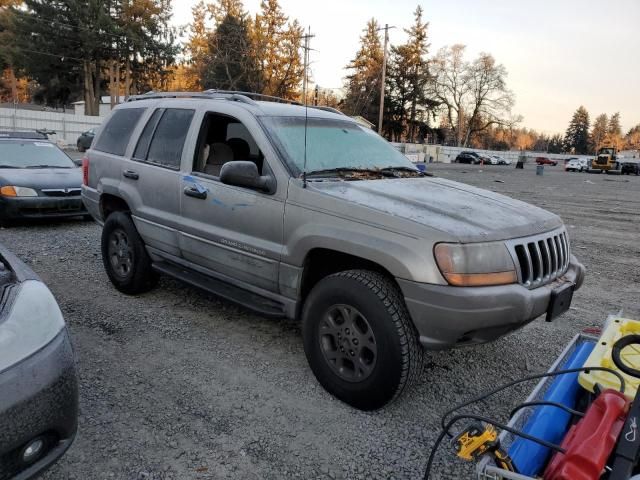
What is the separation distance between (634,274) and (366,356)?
211 inches

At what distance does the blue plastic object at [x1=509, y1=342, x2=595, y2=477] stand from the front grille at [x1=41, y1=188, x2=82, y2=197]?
7.59 m

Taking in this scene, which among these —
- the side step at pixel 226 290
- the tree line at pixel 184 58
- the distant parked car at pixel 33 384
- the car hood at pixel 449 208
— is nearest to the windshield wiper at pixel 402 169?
the car hood at pixel 449 208

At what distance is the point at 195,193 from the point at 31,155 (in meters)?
6.44

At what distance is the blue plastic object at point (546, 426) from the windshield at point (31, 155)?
28.5 feet

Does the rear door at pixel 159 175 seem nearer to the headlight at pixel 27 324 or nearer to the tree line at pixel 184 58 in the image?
the headlight at pixel 27 324

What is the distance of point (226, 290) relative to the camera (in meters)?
3.74

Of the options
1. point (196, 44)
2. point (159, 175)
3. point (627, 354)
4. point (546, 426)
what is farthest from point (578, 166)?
point (546, 426)

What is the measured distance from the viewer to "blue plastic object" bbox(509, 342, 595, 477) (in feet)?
6.25

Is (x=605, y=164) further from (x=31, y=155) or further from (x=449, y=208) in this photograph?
(x=449, y=208)

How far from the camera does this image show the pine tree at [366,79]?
58.3 meters

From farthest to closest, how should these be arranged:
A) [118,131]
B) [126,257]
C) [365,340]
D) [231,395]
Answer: [118,131], [126,257], [231,395], [365,340]

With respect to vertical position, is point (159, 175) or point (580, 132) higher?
point (580, 132)

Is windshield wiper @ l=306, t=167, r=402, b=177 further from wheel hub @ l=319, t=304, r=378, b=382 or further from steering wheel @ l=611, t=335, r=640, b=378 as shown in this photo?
steering wheel @ l=611, t=335, r=640, b=378

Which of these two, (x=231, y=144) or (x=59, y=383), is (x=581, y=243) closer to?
(x=231, y=144)
